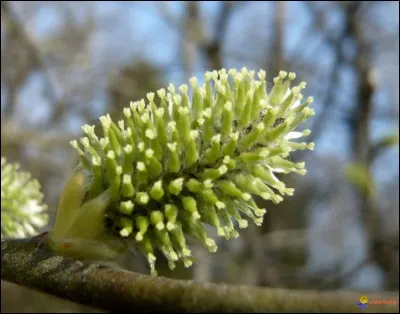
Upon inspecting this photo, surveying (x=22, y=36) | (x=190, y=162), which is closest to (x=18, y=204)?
(x=190, y=162)

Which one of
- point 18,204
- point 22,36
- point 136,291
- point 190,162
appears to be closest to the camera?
point 136,291

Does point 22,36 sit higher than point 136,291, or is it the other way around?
point 22,36

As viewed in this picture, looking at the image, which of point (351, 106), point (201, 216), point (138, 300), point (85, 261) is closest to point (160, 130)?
point (201, 216)

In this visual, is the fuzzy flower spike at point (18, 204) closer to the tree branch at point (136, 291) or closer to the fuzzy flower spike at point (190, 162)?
the fuzzy flower spike at point (190, 162)

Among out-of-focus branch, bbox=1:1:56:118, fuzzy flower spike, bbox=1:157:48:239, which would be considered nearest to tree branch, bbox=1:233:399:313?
fuzzy flower spike, bbox=1:157:48:239

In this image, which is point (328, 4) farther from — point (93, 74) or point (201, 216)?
point (93, 74)

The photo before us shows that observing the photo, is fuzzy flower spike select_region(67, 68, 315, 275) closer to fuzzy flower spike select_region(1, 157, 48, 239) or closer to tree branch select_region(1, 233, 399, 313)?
tree branch select_region(1, 233, 399, 313)

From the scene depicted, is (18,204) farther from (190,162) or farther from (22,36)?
(22,36)
